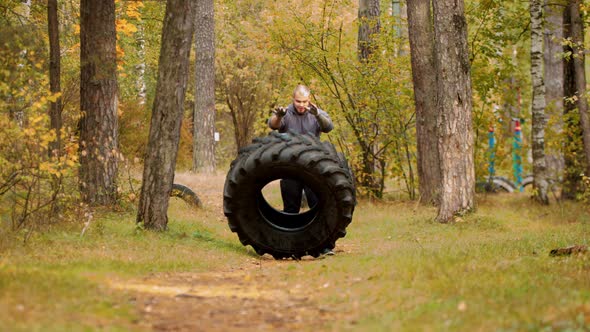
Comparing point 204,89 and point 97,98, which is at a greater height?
point 204,89

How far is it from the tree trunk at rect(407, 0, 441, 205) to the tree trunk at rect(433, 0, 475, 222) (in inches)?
131

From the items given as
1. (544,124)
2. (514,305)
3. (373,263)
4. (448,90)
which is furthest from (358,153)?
(514,305)

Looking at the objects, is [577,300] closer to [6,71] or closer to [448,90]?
[6,71]

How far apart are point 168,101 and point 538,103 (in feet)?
38.6

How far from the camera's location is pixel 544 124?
22.2 meters

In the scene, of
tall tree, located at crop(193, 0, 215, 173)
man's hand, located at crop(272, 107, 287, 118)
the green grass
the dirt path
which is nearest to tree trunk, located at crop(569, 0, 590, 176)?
the green grass

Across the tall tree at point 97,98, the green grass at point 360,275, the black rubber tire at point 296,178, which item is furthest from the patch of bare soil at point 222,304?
the tall tree at point 97,98

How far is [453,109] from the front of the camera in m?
16.8

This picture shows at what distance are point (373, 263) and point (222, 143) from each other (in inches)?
1981

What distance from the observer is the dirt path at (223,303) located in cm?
694

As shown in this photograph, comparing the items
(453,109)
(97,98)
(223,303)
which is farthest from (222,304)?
(453,109)

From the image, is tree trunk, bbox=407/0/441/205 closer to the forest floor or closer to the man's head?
the forest floor

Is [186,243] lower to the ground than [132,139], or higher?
lower

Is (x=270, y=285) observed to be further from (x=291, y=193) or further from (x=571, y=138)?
(x=571, y=138)
